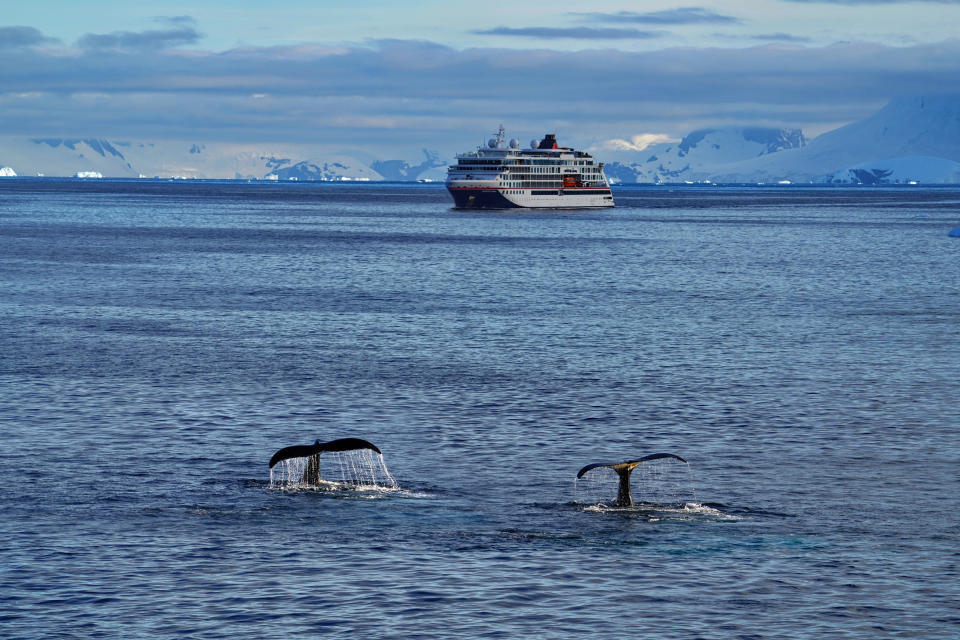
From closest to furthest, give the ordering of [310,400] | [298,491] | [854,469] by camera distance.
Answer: [298,491] < [854,469] < [310,400]

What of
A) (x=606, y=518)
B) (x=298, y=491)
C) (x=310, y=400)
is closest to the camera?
(x=606, y=518)

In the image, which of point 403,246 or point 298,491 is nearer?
point 298,491

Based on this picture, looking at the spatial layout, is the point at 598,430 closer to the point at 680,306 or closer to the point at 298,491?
the point at 298,491

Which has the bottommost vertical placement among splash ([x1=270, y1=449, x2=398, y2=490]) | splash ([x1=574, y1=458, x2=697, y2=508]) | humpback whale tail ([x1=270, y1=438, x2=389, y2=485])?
splash ([x1=574, y1=458, x2=697, y2=508])

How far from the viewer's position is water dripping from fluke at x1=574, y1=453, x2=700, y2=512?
31397 mm

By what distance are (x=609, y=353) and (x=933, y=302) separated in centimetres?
3374

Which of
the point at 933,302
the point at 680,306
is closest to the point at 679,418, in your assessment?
the point at 680,306

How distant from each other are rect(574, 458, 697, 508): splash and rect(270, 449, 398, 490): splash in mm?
4817

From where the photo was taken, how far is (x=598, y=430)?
3997 cm

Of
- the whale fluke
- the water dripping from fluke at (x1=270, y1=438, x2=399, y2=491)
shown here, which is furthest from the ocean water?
the whale fluke

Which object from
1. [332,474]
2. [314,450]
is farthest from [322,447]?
[332,474]

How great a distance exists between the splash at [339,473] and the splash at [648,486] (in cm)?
482

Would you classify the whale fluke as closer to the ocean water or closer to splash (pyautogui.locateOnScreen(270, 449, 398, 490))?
the ocean water

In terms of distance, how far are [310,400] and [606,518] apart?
16830 millimetres
